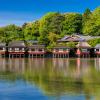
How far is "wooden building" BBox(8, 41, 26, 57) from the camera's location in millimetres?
91250

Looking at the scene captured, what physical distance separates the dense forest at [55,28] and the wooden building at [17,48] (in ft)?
16.4

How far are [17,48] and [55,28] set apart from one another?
20.1 metres

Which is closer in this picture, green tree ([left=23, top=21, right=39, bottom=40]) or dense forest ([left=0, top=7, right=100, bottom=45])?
dense forest ([left=0, top=7, right=100, bottom=45])

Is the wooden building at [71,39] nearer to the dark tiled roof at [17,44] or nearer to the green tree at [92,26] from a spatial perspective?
the green tree at [92,26]

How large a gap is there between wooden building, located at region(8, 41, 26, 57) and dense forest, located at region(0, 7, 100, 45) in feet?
16.4

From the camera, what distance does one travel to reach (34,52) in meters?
91.2

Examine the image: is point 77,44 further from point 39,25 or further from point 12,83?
point 12,83

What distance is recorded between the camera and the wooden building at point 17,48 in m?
91.2

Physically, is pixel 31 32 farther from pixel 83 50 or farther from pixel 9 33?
pixel 83 50

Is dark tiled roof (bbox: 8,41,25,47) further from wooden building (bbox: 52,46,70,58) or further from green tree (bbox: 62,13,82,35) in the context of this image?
green tree (bbox: 62,13,82,35)

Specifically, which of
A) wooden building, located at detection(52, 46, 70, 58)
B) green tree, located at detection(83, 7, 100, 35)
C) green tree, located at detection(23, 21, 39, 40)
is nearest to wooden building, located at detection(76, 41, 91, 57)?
wooden building, located at detection(52, 46, 70, 58)

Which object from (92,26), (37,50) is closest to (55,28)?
(92,26)

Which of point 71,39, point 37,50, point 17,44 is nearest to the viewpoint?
point 37,50

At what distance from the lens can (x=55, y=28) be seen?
357 ft
